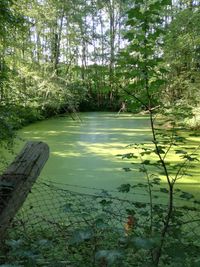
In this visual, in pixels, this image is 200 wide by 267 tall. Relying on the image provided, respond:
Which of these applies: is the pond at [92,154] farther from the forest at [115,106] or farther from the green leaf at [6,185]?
the green leaf at [6,185]

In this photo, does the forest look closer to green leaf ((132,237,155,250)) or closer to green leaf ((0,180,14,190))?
green leaf ((132,237,155,250))

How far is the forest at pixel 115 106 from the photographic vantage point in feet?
3.61

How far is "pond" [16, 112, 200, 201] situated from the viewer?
11.8 feet

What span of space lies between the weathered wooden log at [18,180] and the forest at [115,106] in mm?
140

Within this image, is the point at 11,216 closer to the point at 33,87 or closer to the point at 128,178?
the point at 128,178

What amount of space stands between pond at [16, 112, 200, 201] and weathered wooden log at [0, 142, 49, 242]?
39cm

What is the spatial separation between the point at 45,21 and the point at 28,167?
928 centimetres

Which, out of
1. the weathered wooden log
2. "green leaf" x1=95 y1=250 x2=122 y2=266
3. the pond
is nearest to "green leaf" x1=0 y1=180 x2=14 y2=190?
the weathered wooden log

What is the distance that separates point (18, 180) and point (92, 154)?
3.60m

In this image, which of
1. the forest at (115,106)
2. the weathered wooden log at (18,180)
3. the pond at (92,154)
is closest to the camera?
the forest at (115,106)

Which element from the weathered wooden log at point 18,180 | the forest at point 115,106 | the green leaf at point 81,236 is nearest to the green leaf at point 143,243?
the forest at point 115,106

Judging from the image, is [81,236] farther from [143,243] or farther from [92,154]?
[92,154]

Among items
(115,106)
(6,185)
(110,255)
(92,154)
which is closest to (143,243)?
(110,255)

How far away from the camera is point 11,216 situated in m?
1.24
